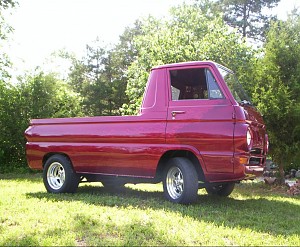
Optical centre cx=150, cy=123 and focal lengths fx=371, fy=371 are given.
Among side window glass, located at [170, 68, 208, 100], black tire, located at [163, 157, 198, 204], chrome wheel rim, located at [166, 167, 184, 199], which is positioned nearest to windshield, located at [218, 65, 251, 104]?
side window glass, located at [170, 68, 208, 100]

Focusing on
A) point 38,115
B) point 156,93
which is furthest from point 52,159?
point 38,115

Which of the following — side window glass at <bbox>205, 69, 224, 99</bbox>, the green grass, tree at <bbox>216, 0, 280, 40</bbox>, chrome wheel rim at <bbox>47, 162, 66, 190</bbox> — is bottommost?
the green grass

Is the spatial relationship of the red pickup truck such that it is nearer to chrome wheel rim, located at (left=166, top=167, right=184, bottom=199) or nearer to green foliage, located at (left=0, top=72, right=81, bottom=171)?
chrome wheel rim, located at (left=166, top=167, right=184, bottom=199)

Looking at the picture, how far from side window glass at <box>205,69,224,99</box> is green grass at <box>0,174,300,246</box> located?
1.80 m

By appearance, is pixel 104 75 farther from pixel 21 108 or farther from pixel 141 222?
pixel 141 222

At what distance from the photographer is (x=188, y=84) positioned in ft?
21.2

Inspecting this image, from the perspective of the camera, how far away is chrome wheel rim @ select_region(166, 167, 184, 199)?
20.3 ft

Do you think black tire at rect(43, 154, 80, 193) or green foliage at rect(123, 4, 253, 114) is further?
green foliage at rect(123, 4, 253, 114)

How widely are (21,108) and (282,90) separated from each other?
10259mm

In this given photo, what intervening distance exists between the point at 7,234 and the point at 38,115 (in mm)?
11420

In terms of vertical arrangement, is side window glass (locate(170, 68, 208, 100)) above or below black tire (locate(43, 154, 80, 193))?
above

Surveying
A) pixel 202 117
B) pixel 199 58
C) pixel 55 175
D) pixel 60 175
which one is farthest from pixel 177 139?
pixel 199 58

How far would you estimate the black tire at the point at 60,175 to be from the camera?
24.0ft

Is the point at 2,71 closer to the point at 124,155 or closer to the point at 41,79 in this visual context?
the point at 41,79
